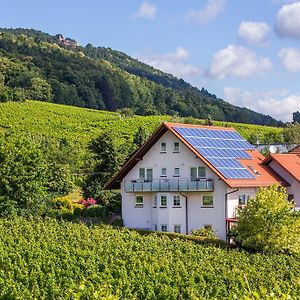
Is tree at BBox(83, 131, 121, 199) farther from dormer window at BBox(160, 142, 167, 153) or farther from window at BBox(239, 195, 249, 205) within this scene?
window at BBox(239, 195, 249, 205)

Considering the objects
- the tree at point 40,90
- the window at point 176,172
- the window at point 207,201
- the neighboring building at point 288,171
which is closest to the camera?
the window at point 207,201

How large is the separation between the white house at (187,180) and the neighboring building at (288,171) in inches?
21.8

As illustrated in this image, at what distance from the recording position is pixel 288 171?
43375 millimetres

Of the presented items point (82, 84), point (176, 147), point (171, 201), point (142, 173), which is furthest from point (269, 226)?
point (82, 84)

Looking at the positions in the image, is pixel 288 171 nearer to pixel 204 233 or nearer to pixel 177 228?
pixel 177 228

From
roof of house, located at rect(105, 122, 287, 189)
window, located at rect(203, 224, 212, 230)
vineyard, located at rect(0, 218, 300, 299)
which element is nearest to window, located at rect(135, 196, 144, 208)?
roof of house, located at rect(105, 122, 287, 189)

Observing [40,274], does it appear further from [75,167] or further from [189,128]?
[75,167]

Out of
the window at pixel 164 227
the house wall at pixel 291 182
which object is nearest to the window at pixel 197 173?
the window at pixel 164 227

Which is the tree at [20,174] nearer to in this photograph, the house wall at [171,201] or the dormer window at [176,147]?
the house wall at [171,201]

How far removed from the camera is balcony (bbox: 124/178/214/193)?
38812 mm

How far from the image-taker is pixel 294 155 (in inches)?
1861

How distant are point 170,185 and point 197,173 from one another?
183 centimetres

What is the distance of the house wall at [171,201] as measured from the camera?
1532 inches

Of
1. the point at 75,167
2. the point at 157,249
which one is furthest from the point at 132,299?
the point at 75,167
